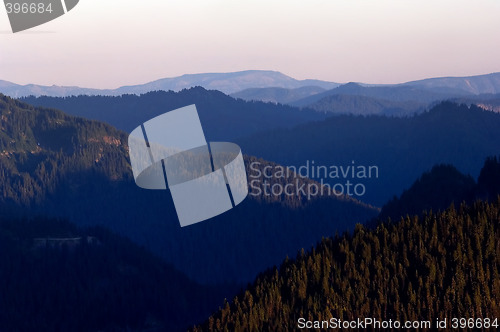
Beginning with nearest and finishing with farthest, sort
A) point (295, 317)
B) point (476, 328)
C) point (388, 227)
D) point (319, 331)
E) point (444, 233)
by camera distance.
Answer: point (476, 328) → point (319, 331) → point (295, 317) → point (444, 233) → point (388, 227)

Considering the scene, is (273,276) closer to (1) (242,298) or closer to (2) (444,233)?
(1) (242,298)

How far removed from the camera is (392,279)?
6457 inches

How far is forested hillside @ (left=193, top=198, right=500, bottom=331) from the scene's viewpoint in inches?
6009

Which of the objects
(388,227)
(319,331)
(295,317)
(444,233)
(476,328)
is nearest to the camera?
(476,328)

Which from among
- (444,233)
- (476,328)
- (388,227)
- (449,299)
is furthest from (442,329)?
(388,227)

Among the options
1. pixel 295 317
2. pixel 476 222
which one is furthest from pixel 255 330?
pixel 476 222

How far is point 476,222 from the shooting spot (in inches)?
7096

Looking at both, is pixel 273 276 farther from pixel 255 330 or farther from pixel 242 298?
pixel 255 330

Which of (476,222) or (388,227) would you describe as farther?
(388,227)

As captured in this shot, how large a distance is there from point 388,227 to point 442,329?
2355 inches

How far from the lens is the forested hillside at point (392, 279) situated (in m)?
153

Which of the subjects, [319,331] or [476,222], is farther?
[476,222]

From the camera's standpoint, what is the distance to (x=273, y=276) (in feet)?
607

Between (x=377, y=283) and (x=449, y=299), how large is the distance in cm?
1582
